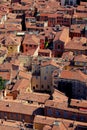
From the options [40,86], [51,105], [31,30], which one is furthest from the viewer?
[31,30]

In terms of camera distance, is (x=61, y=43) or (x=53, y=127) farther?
(x=61, y=43)

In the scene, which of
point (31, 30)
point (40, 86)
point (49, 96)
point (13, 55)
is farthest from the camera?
point (31, 30)

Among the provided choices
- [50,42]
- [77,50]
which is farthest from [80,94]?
[50,42]

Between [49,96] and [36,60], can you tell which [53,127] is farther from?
[36,60]

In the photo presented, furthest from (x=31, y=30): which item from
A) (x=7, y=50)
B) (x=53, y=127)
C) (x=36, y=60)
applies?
(x=53, y=127)

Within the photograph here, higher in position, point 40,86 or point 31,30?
point 31,30

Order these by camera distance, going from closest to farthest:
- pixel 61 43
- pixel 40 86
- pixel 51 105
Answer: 1. pixel 51 105
2. pixel 40 86
3. pixel 61 43

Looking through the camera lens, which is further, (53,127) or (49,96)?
(49,96)

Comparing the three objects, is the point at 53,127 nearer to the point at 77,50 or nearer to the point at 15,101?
the point at 15,101

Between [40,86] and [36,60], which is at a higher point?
[36,60]
